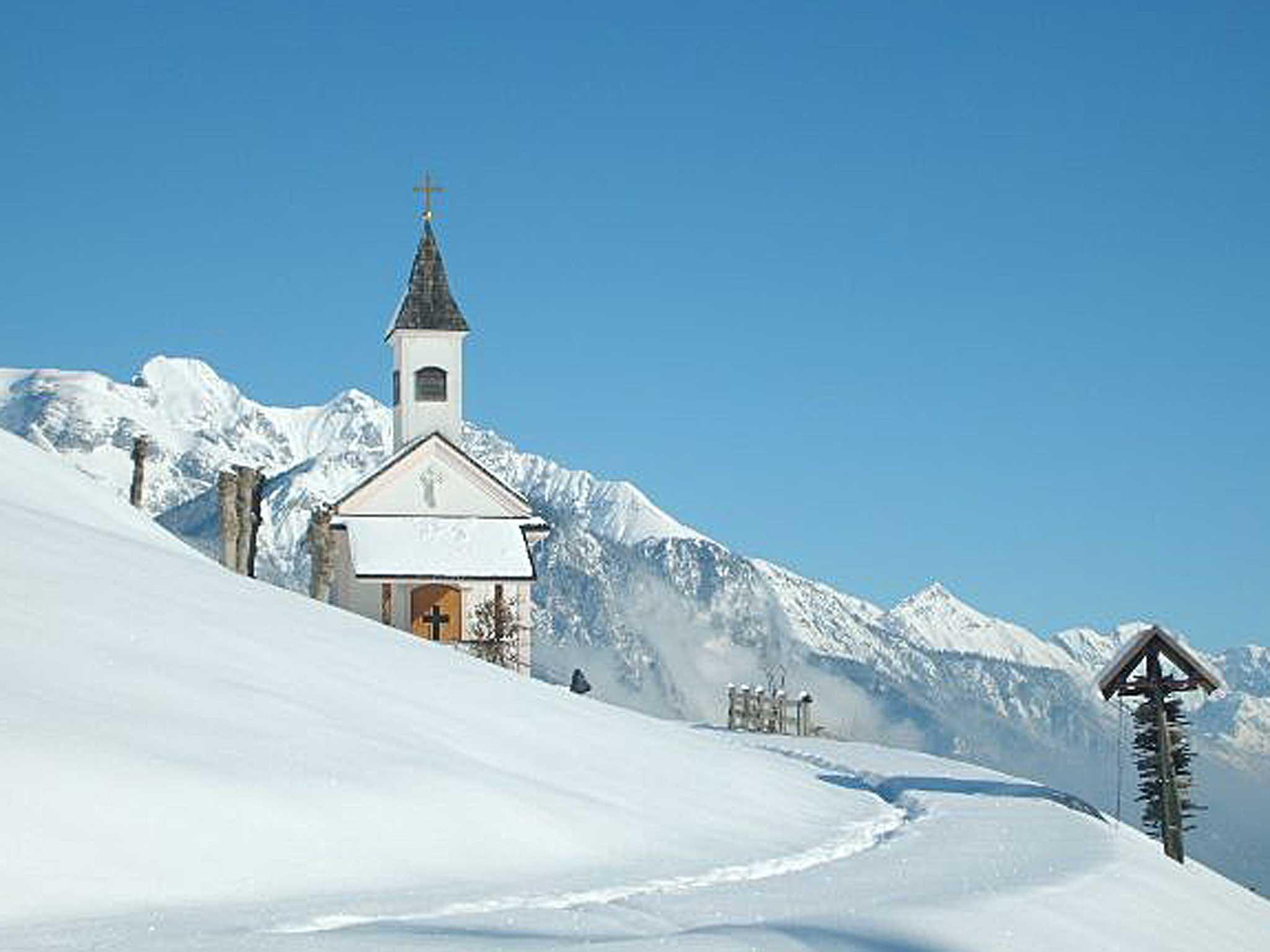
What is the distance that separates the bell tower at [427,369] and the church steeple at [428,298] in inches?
0.7

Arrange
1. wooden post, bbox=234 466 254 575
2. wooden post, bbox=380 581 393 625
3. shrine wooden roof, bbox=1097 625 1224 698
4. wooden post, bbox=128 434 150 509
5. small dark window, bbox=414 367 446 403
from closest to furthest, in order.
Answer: shrine wooden roof, bbox=1097 625 1224 698 → wooden post, bbox=234 466 254 575 → wooden post, bbox=380 581 393 625 → wooden post, bbox=128 434 150 509 → small dark window, bbox=414 367 446 403

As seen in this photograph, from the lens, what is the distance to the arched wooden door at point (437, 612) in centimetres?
5262

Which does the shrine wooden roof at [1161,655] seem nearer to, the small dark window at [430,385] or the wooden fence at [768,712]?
the wooden fence at [768,712]

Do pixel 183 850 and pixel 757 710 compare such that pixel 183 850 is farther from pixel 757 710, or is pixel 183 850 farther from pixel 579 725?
pixel 757 710

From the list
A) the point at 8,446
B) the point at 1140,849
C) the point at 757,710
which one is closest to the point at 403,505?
the point at 757,710

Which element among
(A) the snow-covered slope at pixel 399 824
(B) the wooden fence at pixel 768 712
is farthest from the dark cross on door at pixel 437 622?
(A) the snow-covered slope at pixel 399 824

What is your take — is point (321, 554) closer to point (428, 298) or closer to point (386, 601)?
point (386, 601)

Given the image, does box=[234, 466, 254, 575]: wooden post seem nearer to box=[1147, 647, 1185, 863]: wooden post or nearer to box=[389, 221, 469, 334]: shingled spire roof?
box=[389, 221, 469, 334]: shingled spire roof

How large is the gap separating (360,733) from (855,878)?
4.56 meters

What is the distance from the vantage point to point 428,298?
5644 cm

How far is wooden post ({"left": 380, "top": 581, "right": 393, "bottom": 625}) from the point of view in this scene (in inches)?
2040

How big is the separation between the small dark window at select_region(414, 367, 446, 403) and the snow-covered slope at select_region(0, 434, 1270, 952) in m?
29.7

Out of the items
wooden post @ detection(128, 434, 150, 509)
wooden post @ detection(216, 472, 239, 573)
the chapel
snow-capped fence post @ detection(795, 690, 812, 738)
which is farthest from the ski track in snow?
wooden post @ detection(128, 434, 150, 509)

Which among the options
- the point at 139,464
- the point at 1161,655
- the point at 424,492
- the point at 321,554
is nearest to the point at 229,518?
the point at 321,554
